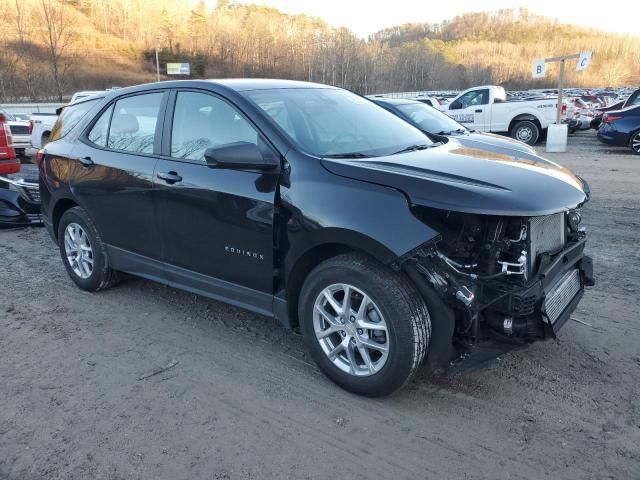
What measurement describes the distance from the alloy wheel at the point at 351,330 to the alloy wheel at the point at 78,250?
8.28 ft

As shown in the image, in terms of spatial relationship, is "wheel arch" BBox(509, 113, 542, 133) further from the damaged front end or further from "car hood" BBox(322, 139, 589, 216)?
the damaged front end

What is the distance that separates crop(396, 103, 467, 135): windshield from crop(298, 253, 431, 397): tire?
667 cm

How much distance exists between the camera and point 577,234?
3529 mm

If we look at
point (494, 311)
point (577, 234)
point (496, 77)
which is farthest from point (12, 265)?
point (496, 77)

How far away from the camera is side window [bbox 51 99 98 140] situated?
4.88 metres

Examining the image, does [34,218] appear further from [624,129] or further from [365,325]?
[624,129]

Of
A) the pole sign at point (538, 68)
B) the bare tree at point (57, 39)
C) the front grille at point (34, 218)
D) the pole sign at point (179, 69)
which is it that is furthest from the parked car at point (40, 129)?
the pole sign at point (179, 69)

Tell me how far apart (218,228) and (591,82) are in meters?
127

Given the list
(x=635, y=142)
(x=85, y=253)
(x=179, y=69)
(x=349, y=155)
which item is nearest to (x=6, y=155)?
(x=85, y=253)

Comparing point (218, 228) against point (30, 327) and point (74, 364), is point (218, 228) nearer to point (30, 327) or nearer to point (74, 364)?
point (74, 364)

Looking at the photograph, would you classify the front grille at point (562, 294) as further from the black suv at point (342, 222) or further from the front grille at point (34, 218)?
the front grille at point (34, 218)

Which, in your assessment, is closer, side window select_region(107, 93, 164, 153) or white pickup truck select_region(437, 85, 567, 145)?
side window select_region(107, 93, 164, 153)

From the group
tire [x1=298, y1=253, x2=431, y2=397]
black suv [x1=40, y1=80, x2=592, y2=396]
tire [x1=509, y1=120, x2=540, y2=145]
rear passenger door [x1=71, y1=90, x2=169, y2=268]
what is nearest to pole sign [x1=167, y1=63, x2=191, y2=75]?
tire [x1=509, y1=120, x2=540, y2=145]

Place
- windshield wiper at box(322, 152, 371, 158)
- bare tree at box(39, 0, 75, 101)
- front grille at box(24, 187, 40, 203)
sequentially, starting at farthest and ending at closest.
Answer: bare tree at box(39, 0, 75, 101) → front grille at box(24, 187, 40, 203) → windshield wiper at box(322, 152, 371, 158)
